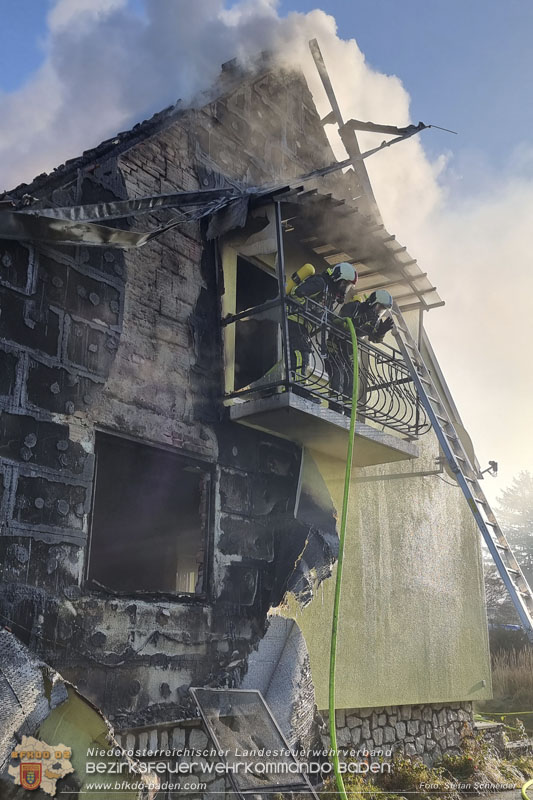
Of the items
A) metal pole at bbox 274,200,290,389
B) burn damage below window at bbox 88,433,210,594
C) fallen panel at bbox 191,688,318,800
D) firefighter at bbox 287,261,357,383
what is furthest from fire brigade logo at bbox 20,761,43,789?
firefighter at bbox 287,261,357,383

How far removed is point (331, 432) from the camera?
25.1ft

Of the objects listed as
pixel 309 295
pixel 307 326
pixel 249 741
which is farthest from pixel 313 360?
pixel 249 741

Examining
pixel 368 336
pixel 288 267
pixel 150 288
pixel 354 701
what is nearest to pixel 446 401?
pixel 368 336

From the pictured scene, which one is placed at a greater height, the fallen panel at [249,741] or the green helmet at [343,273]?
the green helmet at [343,273]

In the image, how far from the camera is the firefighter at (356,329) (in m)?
8.35

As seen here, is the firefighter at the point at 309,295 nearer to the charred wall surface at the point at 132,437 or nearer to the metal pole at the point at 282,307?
the metal pole at the point at 282,307

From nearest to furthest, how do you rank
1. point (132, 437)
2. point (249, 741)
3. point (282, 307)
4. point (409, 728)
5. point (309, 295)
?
point (249, 741), point (132, 437), point (282, 307), point (309, 295), point (409, 728)

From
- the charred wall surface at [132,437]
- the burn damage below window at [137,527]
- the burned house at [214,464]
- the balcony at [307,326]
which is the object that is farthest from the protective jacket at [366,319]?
the burn damage below window at [137,527]

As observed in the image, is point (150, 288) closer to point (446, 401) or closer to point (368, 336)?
point (368, 336)

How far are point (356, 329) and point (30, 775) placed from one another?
232 inches

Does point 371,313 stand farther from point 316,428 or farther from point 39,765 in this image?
point 39,765

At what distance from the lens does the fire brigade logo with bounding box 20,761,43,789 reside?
4062 millimetres

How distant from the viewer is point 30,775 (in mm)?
4086

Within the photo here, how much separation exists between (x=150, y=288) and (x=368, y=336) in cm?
308
